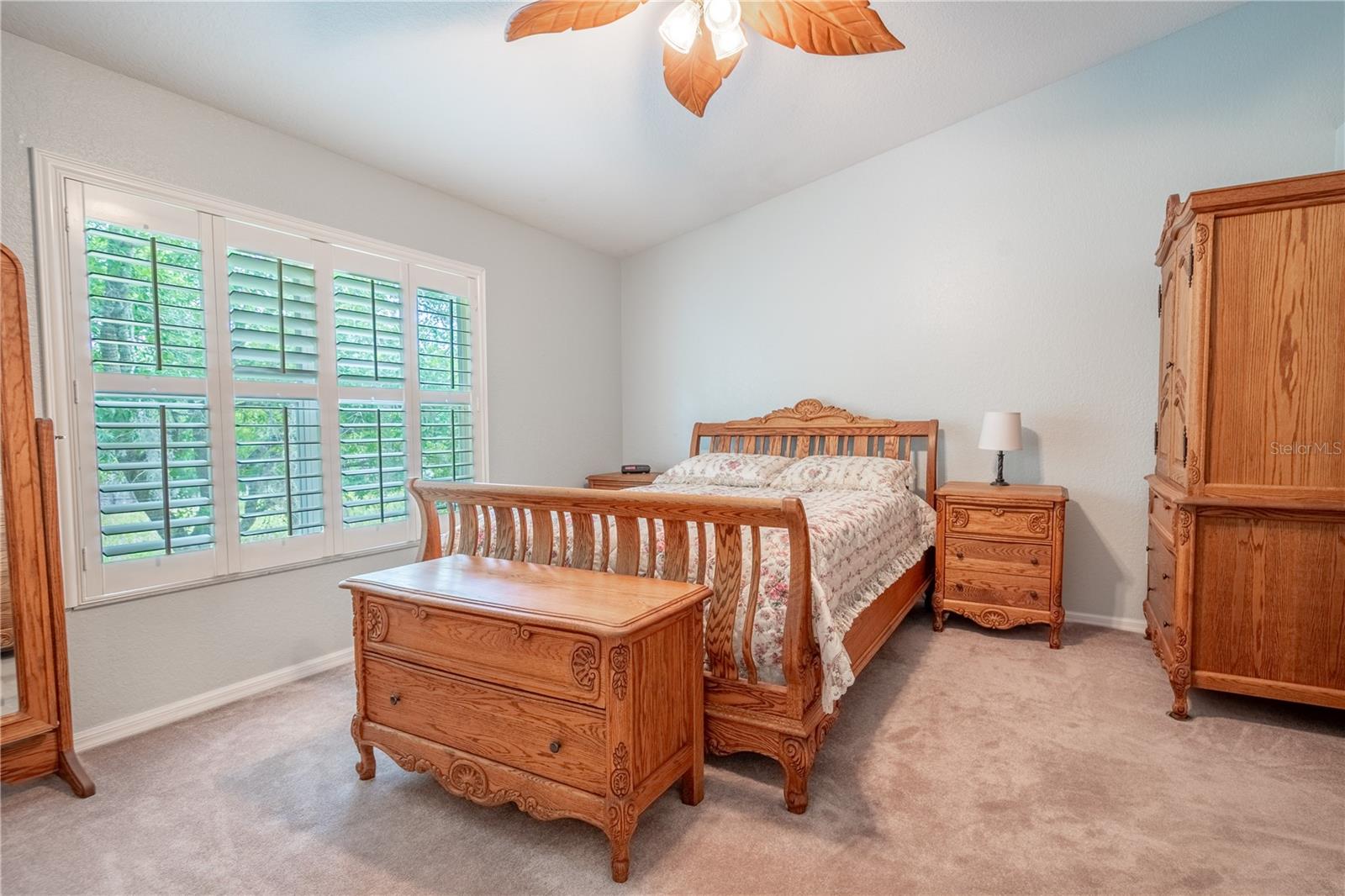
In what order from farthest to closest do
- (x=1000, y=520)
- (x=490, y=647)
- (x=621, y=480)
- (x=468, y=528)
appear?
(x=621, y=480) < (x=1000, y=520) < (x=468, y=528) < (x=490, y=647)

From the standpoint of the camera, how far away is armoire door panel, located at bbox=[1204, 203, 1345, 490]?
7.60 ft

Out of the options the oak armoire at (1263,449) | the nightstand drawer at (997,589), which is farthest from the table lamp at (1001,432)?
the oak armoire at (1263,449)

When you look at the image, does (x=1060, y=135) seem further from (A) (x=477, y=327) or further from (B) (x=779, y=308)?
(A) (x=477, y=327)

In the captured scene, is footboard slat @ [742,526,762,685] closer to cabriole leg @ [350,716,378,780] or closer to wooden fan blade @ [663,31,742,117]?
cabriole leg @ [350,716,378,780]

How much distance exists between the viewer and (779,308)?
468 centimetres

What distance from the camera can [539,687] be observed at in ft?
5.67

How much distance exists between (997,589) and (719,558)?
2.29 meters

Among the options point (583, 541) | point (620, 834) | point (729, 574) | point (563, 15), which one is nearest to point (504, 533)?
point (583, 541)

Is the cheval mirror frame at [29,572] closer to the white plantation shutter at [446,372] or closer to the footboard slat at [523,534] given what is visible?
the footboard slat at [523,534]

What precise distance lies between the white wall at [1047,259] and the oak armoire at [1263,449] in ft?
3.72

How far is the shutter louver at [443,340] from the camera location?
3.62 metres

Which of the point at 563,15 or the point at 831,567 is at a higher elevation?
the point at 563,15

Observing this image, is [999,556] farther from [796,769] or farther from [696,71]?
[696,71]

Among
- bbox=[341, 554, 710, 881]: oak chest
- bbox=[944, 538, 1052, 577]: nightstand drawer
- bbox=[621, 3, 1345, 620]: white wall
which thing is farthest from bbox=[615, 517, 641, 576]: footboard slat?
bbox=[621, 3, 1345, 620]: white wall
